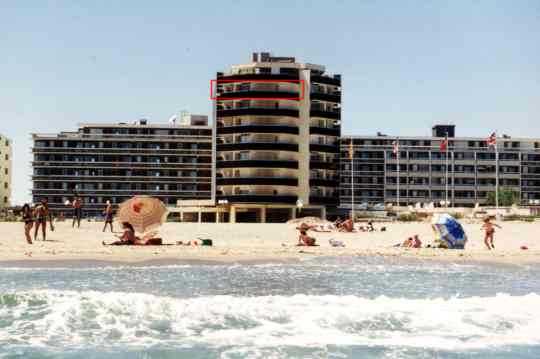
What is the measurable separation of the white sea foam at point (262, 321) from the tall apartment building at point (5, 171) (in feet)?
433

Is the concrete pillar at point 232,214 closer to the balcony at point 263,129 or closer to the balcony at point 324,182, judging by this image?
the balcony at point 263,129

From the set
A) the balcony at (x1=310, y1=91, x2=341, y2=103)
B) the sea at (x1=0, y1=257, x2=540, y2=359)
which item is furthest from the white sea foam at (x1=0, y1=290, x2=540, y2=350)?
the balcony at (x1=310, y1=91, x2=341, y2=103)

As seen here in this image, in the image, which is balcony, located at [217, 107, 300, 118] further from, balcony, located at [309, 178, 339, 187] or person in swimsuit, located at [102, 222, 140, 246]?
person in swimsuit, located at [102, 222, 140, 246]

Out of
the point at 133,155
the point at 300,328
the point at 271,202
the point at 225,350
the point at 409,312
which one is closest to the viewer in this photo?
the point at 225,350

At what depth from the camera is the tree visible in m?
137

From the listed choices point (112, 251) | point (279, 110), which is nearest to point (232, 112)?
point (279, 110)

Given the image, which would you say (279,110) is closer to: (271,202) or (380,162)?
(271,202)

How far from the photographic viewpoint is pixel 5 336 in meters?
13.0

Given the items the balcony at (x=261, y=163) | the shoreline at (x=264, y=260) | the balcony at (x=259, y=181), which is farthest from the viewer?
the balcony at (x=261, y=163)

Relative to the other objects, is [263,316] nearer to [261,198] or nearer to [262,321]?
[262,321]

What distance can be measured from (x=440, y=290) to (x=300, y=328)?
793 cm

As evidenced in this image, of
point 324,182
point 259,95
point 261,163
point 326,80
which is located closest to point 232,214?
point 261,163

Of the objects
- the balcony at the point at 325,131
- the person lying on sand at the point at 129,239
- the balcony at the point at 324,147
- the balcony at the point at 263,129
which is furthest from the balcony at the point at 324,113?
A: the person lying on sand at the point at 129,239

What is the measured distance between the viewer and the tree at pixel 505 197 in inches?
5404
